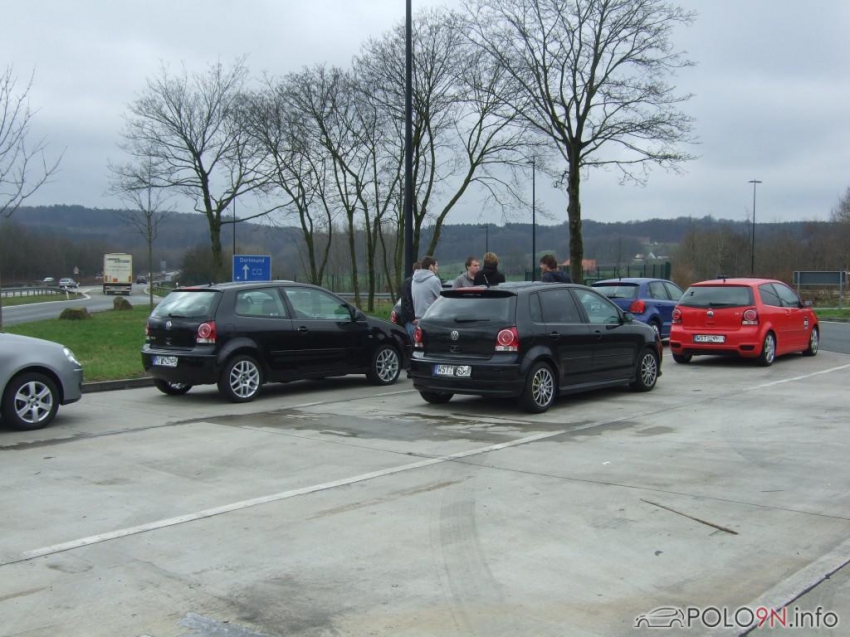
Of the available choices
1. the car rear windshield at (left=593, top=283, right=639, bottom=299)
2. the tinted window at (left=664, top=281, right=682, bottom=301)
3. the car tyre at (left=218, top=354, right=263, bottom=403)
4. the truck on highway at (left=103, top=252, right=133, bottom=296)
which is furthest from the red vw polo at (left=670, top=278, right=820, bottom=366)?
the truck on highway at (left=103, top=252, right=133, bottom=296)

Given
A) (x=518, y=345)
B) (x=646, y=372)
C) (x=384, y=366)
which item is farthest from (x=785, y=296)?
(x=518, y=345)

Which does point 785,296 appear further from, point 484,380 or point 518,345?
point 484,380

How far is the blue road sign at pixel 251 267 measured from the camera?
21156mm

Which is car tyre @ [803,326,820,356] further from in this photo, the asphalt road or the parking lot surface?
the asphalt road

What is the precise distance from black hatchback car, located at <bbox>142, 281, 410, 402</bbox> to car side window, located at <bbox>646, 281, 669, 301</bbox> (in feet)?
27.7

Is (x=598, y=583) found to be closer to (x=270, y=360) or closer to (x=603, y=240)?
(x=270, y=360)

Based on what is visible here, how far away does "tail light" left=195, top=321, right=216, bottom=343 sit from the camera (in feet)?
36.5

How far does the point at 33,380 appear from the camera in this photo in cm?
938

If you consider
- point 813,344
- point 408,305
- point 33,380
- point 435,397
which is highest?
point 408,305

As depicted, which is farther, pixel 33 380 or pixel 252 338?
pixel 252 338

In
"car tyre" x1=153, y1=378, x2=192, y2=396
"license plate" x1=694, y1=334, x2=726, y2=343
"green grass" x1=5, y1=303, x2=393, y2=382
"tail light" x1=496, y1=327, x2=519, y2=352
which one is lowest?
"car tyre" x1=153, y1=378, x2=192, y2=396

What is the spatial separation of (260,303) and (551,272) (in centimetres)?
461

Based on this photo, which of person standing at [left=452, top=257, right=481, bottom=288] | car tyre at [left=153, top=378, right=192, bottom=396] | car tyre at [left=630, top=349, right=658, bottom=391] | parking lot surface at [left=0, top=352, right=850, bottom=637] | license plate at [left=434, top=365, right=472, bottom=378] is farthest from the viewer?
person standing at [left=452, top=257, right=481, bottom=288]

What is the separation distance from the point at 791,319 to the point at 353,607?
14.0 metres
